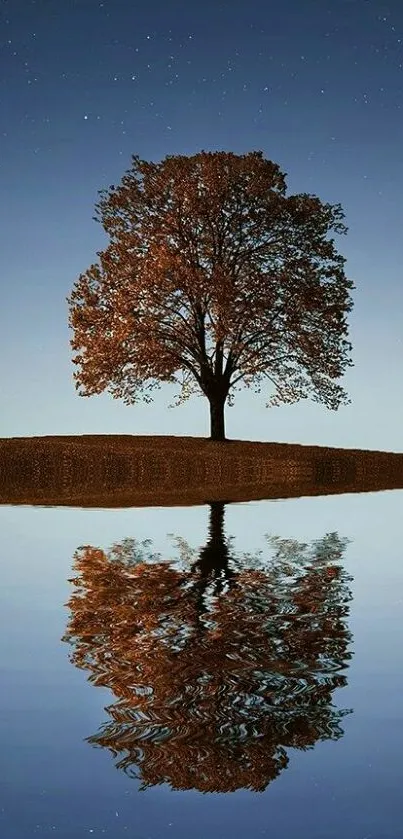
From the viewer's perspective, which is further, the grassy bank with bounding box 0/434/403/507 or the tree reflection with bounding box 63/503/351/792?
the grassy bank with bounding box 0/434/403/507

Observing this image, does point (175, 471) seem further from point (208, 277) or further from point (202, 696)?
point (202, 696)

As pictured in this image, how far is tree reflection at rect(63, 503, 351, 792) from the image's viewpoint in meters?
5.65

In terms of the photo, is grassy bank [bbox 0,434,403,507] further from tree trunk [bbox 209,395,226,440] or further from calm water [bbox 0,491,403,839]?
calm water [bbox 0,491,403,839]

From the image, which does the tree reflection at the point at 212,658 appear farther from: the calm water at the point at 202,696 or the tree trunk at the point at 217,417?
the tree trunk at the point at 217,417

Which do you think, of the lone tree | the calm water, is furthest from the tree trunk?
the calm water

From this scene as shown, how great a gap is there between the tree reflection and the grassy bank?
12.0m

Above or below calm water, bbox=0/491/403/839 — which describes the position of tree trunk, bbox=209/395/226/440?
above

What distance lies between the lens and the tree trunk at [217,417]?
44.0 meters

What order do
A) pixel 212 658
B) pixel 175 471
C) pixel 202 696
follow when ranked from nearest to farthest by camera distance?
pixel 202 696 < pixel 212 658 < pixel 175 471

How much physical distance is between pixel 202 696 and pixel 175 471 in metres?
29.9

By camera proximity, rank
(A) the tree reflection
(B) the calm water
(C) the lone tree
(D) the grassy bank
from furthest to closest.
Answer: (C) the lone tree, (D) the grassy bank, (A) the tree reflection, (B) the calm water

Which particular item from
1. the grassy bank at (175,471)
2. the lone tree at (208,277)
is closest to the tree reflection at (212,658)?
the grassy bank at (175,471)

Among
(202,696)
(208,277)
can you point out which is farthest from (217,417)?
(202,696)

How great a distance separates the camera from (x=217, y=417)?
44344 millimetres
